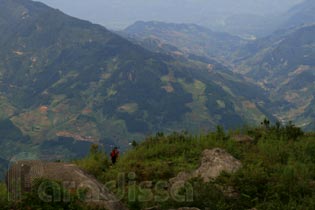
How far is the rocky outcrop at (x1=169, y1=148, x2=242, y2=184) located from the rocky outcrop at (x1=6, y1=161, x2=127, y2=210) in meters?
3.99

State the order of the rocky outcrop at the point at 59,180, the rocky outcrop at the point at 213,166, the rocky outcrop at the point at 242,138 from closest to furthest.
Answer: the rocky outcrop at the point at 59,180, the rocky outcrop at the point at 213,166, the rocky outcrop at the point at 242,138

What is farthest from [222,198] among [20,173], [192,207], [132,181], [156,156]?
[156,156]

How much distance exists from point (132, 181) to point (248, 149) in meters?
5.85

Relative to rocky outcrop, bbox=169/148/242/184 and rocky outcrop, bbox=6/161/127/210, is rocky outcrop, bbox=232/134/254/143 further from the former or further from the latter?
rocky outcrop, bbox=6/161/127/210

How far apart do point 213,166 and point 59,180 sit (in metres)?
6.21

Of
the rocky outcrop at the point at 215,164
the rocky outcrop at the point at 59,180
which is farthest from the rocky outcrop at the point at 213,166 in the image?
the rocky outcrop at the point at 59,180

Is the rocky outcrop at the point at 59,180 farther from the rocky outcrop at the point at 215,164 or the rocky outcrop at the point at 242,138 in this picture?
the rocky outcrop at the point at 242,138

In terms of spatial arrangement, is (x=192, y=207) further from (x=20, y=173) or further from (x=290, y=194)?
(x=20, y=173)

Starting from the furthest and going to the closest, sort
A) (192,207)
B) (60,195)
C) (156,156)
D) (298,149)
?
(156,156) < (298,149) < (192,207) < (60,195)

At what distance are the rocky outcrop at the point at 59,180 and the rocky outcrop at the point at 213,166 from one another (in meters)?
3.99

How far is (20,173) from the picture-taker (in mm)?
13398

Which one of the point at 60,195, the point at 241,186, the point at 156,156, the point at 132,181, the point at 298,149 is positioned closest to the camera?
the point at 60,195

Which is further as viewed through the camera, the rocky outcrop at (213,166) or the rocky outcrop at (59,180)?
the rocky outcrop at (213,166)

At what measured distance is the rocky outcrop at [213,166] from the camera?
52.7 ft
